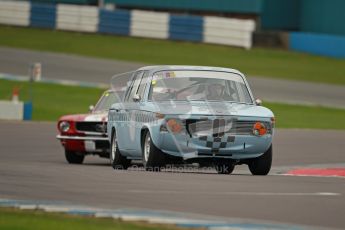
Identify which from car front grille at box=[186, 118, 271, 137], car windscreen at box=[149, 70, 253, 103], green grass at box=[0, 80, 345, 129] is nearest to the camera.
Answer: car front grille at box=[186, 118, 271, 137]

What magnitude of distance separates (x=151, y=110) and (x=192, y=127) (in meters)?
0.64

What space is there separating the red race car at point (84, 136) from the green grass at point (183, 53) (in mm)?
17540

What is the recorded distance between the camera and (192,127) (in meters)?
13.9

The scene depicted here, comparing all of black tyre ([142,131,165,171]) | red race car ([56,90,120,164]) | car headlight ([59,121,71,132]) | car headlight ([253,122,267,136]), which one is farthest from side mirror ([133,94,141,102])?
car headlight ([59,121,71,132])

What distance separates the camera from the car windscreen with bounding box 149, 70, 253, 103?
14914 mm

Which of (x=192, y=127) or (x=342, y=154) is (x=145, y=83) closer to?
(x=192, y=127)

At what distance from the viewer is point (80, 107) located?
1089 inches

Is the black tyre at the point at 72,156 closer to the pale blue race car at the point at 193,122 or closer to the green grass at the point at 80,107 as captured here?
the pale blue race car at the point at 193,122

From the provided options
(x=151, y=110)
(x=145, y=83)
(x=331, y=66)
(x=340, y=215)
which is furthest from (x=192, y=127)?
(x=331, y=66)

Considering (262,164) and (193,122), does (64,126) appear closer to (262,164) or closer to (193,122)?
(262,164)

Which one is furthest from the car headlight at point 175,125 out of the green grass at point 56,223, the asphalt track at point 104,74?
the asphalt track at point 104,74

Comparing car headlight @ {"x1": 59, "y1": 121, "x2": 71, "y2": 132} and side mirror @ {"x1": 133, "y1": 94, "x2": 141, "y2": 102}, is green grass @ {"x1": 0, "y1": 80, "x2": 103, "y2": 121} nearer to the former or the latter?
car headlight @ {"x1": 59, "y1": 121, "x2": 71, "y2": 132}

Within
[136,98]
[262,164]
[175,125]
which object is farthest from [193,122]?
[136,98]

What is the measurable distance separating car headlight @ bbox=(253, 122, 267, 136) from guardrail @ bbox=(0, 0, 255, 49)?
26060 millimetres
